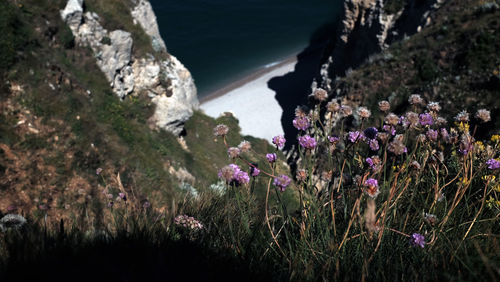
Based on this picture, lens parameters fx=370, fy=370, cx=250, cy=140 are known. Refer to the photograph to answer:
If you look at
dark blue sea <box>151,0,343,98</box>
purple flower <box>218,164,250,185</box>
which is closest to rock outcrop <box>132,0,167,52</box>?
dark blue sea <box>151,0,343,98</box>

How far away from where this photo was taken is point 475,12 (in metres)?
21.3

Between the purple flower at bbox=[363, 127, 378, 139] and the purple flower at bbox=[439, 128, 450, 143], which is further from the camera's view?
the purple flower at bbox=[439, 128, 450, 143]

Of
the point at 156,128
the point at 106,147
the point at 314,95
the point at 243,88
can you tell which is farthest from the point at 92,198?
the point at 243,88

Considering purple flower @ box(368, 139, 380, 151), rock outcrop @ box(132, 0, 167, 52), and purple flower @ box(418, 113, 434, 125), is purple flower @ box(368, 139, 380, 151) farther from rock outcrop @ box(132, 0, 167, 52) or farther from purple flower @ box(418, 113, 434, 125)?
rock outcrop @ box(132, 0, 167, 52)

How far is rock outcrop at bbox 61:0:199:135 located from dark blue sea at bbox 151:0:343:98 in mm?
15023

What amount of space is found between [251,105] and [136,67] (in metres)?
16.9

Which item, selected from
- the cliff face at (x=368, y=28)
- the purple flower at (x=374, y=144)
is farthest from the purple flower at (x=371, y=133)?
the cliff face at (x=368, y=28)

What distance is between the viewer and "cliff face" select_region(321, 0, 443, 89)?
27.9 metres

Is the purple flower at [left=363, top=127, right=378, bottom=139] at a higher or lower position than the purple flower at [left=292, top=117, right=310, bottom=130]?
lower

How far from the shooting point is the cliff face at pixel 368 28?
1100 inches

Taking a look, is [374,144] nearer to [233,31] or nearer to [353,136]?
[353,136]

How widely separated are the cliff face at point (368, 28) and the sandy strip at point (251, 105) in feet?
20.7

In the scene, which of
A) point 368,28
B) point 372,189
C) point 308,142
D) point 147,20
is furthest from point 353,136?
point 368,28

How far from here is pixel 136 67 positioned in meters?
23.6
